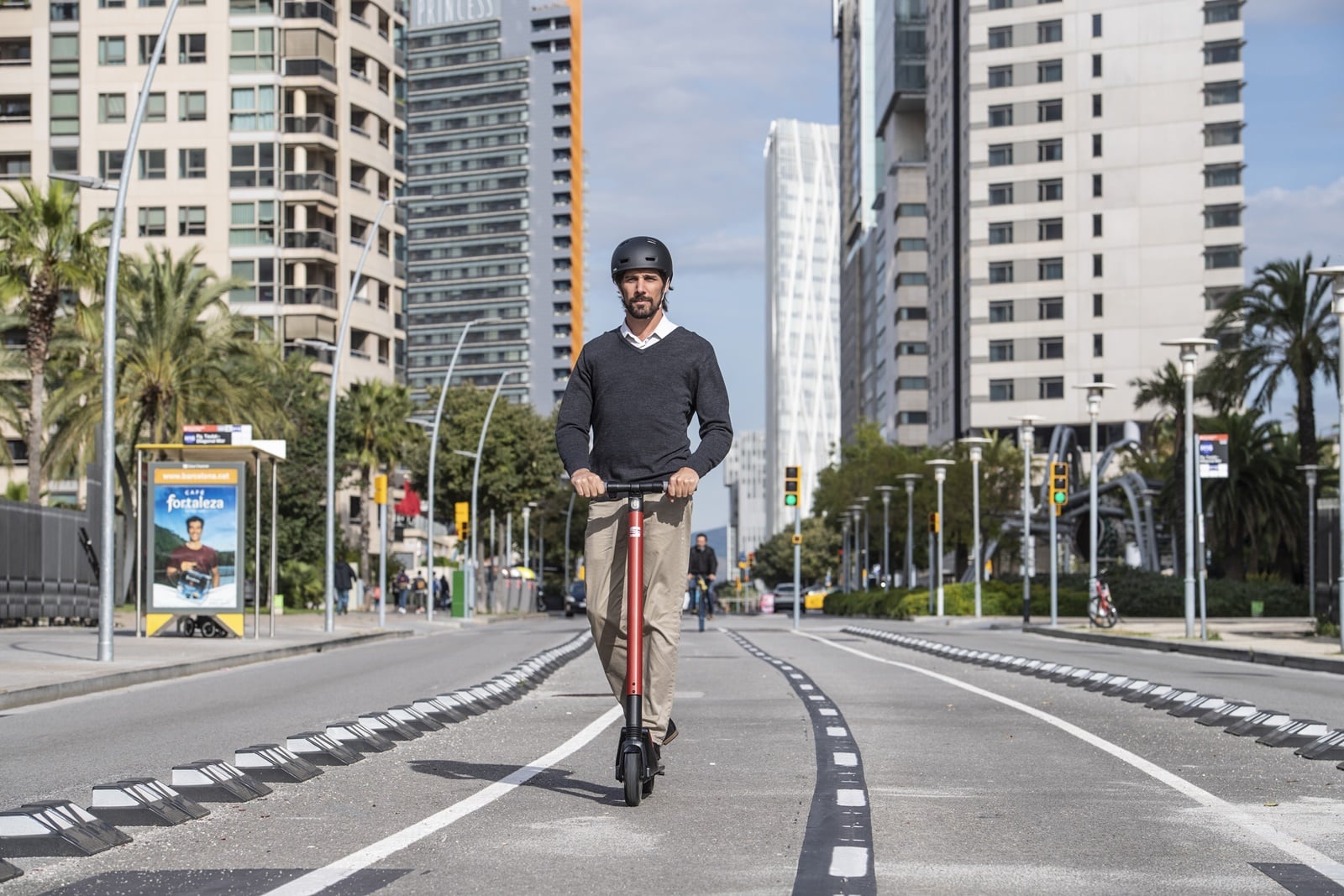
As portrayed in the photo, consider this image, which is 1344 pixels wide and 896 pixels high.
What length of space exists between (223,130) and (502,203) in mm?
88935

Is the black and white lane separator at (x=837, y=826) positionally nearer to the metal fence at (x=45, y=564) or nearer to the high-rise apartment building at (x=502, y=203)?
the metal fence at (x=45, y=564)

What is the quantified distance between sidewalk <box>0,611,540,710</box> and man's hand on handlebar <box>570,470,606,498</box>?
9.28 metres

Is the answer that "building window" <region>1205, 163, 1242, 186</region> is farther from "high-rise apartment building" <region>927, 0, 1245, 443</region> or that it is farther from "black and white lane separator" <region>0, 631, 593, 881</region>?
"black and white lane separator" <region>0, 631, 593, 881</region>

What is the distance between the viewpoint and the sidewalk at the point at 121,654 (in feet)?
54.0

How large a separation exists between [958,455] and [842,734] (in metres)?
69.0

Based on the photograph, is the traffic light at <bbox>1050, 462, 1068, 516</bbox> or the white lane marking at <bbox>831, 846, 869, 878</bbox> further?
the traffic light at <bbox>1050, 462, 1068, 516</bbox>

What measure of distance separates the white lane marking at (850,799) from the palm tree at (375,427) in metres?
62.7

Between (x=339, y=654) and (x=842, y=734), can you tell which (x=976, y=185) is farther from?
(x=842, y=734)

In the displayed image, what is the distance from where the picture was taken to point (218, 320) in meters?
45.9

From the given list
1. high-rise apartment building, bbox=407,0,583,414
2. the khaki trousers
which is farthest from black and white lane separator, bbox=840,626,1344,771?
high-rise apartment building, bbox=407,0,583,414

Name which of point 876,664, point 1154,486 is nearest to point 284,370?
point 1154,486

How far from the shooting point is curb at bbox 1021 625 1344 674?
22.8 metres

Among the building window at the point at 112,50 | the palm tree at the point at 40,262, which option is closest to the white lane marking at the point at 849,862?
the palm tree at the point at 40,262

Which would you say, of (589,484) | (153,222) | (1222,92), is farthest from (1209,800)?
(1222,92)
